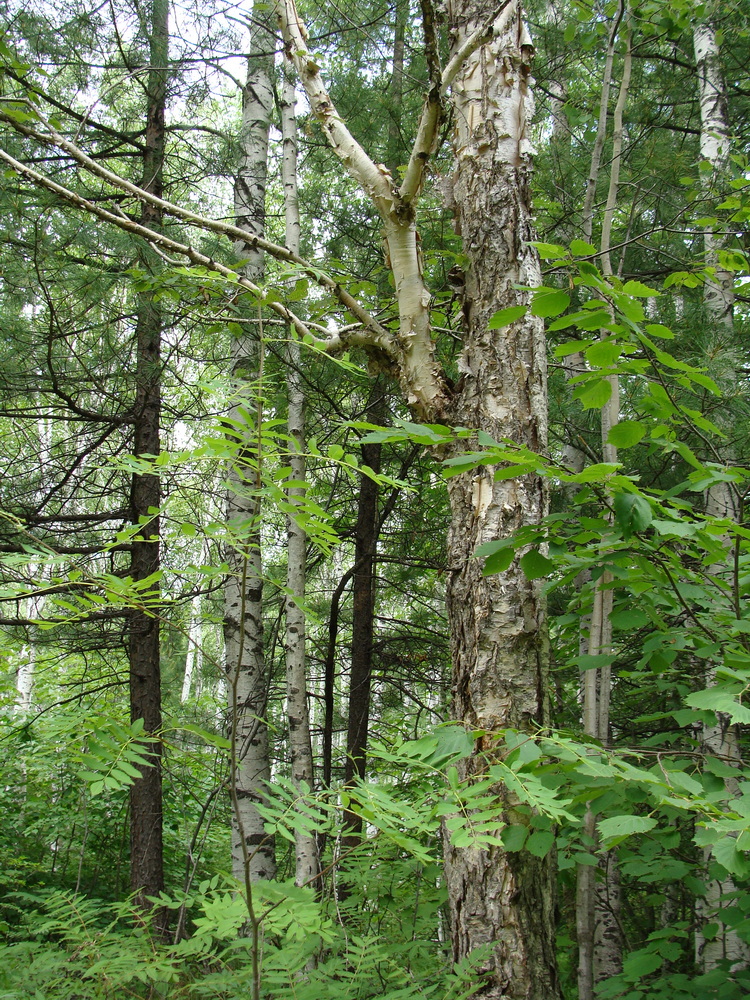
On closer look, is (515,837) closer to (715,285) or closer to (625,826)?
(625,826)

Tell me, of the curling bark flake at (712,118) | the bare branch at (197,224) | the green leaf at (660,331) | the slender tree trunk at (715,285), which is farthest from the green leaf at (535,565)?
the curling bark flake at (712,118)

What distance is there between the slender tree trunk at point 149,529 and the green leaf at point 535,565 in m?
3.30

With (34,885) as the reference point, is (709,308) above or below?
above

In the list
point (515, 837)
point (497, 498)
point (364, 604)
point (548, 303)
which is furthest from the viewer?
point (364, 604)

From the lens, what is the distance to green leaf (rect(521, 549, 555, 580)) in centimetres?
156

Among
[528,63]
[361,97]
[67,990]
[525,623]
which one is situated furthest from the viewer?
[361,97]

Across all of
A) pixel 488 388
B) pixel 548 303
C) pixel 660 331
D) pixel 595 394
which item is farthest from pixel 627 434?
pixel 488 388

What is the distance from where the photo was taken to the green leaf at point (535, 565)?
1.56 meters

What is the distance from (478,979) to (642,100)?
6.22 m

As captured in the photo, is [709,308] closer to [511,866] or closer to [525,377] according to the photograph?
[525,377]

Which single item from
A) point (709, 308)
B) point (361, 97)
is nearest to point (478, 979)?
point (709, 308)

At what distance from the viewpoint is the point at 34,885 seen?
6.17 meters

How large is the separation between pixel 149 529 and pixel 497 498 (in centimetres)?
317

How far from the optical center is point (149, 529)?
4.43 metres
